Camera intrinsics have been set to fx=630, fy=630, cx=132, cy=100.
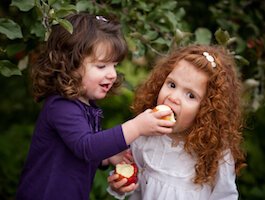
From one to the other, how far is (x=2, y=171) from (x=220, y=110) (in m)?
2.35

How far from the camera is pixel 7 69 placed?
2463 millimetres

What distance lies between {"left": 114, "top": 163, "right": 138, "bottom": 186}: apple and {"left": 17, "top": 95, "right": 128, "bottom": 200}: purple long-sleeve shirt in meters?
0.10

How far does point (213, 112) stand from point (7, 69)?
0.82 metres

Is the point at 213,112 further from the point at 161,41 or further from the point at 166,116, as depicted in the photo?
the point at 161,41

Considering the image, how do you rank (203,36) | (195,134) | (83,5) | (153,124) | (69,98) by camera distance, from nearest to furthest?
1. (153,124)
2. (69,98)
3. (195,134)
4. (83,5)
5. (203,36)

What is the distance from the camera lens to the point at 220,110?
2352 millimetres

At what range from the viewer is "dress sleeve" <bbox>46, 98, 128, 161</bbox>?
212cm

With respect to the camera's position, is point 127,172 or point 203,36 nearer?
point 127,172

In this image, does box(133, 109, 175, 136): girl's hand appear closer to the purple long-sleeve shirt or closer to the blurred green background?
the purple long-sleeve shirt

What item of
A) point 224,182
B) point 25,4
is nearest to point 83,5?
point 25,4

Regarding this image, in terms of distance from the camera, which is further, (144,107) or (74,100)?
(144,107)

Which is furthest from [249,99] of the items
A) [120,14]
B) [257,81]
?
[120,14]

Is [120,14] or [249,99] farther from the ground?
[120,14]

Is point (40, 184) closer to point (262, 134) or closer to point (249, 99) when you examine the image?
point (249, 99)
